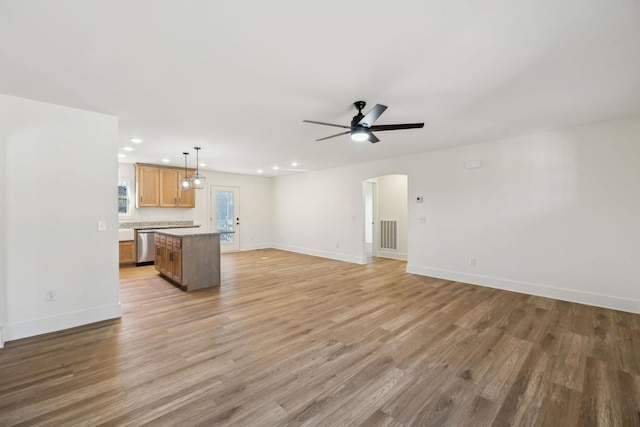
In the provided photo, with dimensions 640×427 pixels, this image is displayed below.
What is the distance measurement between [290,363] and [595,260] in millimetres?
4399

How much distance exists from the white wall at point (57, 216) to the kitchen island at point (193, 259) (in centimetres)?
112

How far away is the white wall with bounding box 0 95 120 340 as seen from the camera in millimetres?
2803

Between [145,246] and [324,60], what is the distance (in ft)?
20.4

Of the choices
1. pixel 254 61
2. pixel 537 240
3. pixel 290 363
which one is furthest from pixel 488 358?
pixel 254 61

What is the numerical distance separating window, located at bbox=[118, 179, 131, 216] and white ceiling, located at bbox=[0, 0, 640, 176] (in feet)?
12.6

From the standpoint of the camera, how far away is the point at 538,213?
4184mm

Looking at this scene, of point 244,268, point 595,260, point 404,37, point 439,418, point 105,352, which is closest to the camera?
point 439,418

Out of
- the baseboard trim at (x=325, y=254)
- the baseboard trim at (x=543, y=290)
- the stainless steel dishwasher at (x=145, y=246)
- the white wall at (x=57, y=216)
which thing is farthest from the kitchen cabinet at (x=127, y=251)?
the baseboard trim at (x=543, y=290)

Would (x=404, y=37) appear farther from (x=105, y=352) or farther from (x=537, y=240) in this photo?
(x=537, y=240)

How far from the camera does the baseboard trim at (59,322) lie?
2770 mm

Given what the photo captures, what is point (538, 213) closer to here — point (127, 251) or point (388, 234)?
point (388, 234)

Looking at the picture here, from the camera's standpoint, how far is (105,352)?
2.51m

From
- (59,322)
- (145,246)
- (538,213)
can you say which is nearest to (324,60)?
(59,322)

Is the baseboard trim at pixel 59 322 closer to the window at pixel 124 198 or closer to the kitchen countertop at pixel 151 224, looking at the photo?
the kitchen countertop at pixel 151 224
